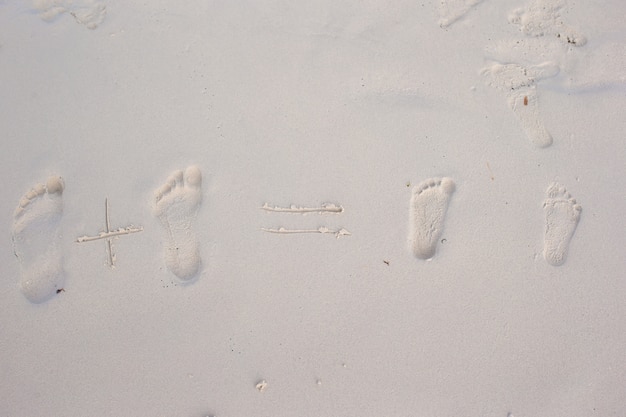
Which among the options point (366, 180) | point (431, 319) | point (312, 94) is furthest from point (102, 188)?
point (431, 319)

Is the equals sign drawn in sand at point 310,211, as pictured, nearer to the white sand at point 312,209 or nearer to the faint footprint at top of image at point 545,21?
the white sand at point 312,209

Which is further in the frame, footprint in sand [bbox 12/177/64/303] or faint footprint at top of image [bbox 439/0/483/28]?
faint footprint at top of image [bbox 439/0/483/28]

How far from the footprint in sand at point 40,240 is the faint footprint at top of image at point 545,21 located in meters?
2.86

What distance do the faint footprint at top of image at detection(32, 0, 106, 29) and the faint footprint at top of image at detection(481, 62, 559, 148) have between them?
231 cm

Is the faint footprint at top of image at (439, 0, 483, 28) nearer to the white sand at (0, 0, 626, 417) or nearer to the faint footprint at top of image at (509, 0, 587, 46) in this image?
the white sand at (0, 0, 626, 417)

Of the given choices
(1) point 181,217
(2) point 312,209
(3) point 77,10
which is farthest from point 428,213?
(3) point 77,10

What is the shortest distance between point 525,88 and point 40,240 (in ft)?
9.48

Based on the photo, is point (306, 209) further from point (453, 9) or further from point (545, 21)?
point (545, 21)

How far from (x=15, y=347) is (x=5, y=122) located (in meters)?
1.28

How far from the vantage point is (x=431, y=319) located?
2197 millimetres

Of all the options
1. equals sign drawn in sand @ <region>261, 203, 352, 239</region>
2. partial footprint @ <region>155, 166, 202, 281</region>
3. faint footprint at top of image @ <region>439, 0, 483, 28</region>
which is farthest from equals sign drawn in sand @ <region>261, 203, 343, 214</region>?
faint footprint at top of image @ <region>439, 0, 483, 28</region>

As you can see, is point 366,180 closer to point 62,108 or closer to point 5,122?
point 62,108

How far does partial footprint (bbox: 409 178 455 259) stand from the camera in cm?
223

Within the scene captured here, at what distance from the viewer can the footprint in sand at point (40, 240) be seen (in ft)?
7.22
